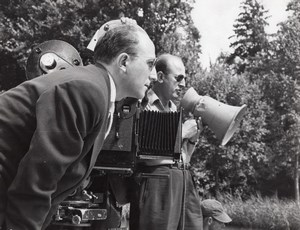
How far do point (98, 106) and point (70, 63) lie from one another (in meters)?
2.82

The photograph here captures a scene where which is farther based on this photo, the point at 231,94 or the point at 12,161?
the point at 231,94

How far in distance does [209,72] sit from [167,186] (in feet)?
57.9

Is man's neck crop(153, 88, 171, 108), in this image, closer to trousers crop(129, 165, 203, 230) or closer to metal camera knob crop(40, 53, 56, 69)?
trousers crop(129, 165, 203, 230)

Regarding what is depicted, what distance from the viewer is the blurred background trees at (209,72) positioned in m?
20.0

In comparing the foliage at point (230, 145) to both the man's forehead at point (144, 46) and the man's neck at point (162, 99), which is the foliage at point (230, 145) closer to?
the man's neck at point (162, 99)

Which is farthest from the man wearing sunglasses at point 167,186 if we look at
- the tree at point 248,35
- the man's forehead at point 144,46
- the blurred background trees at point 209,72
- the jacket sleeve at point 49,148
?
the tree at point 248,35

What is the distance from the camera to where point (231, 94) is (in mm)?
21219

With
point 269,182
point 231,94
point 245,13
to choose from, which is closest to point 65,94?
point 231,94

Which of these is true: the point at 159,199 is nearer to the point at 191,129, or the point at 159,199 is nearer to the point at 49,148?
the point at 191,129

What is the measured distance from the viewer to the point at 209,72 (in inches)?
859

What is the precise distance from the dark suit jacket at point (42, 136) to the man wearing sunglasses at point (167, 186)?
2526mm

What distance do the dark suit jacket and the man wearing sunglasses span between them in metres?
2.53

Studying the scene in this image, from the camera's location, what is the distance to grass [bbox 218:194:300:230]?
1336cm

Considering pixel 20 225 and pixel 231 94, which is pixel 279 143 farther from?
pixel 20 225
